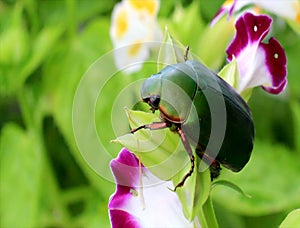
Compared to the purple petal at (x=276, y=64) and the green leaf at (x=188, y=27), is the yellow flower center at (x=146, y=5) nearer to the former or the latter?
the green leaf at (x=188, y=27)

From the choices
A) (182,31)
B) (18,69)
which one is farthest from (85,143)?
(18,69)

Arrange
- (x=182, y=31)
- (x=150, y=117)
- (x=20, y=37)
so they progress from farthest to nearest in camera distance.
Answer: (x=20, y=37), (x=182, y=31), (x=150, y=117)

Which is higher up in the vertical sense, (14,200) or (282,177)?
(282,177)

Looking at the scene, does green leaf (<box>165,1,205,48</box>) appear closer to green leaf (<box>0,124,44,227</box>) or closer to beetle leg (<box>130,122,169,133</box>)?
green leaf (<box>0,124,44,227</box>)

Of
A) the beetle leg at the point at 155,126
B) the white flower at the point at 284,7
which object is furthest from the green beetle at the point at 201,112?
the white flower at the point at 284,7

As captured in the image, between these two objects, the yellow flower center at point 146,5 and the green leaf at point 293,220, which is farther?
the yellow flower center at point 146,5

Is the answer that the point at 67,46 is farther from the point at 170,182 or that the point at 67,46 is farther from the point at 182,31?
the point at 170,182

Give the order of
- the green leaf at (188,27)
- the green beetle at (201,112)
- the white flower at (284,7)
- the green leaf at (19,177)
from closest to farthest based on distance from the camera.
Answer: the green beetle at (201,112) < the white flower at (284,7) < the green leaf at (188,27) < the green leaf at (19,177)
